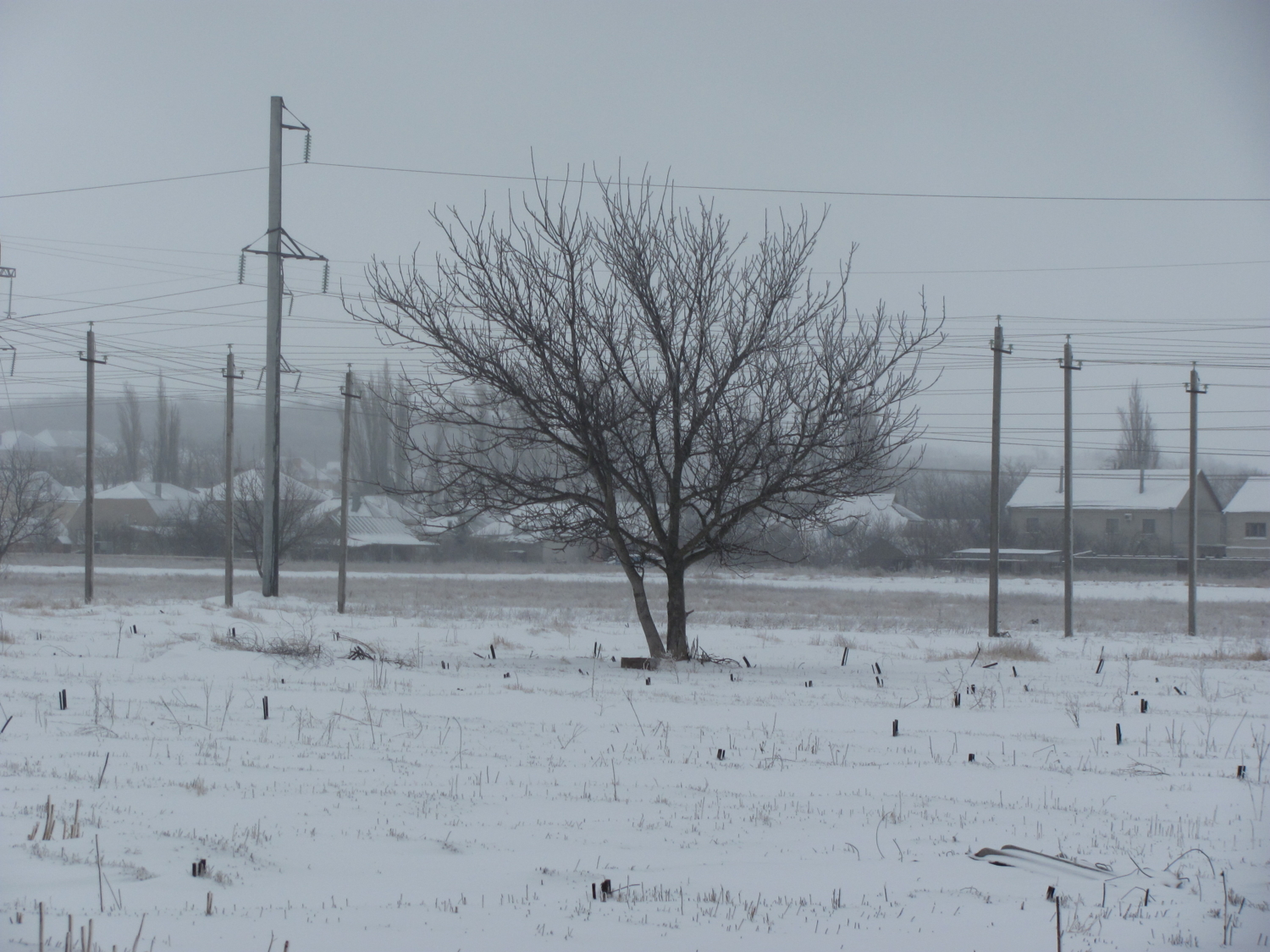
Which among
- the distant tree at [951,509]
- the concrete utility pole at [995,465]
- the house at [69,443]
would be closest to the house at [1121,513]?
the distant tree at [951,509]

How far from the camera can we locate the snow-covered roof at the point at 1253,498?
238 feet

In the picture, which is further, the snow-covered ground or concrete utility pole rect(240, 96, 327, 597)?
the snow-covered ground

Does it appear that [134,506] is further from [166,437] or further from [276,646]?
[276,646]

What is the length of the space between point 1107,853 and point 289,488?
46.0 meters

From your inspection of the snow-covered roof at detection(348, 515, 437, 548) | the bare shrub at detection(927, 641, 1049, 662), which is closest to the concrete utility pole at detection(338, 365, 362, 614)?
the bare shrub at detection(927, 641, 1049, 662)

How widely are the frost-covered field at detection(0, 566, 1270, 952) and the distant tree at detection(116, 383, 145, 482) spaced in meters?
107

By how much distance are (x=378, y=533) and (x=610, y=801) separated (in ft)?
256

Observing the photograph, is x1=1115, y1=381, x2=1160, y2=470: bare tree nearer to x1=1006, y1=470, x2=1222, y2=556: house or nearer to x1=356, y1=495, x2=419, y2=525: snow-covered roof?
x1=1006, y1=470, x2=1222, y2=556: house

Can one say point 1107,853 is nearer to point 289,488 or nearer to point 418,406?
point 418,406

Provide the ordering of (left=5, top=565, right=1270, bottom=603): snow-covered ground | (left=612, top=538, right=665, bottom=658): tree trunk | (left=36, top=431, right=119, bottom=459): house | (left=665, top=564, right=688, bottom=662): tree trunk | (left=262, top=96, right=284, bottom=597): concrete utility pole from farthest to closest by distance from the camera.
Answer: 1. (left=36, top=431, right=119, bottom=459): house
2. (left=5, top=565, right=1270, bottom=603): snow-covered ground
3. (left=262, top=96, right=284, bottom=597): concrete utility pole
4. (left=665, top=564, right=688, bottom=662): tree trunk
5. (left=612, top=538, right=665, bottom=658): tree trunk

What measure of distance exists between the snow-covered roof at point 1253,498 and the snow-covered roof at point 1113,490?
2650 mm

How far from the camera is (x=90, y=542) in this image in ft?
95.9

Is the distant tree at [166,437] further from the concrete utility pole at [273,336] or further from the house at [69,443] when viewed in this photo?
the concrete utility pole at [273,336]

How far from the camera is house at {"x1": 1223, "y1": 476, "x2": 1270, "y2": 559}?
236 feet
